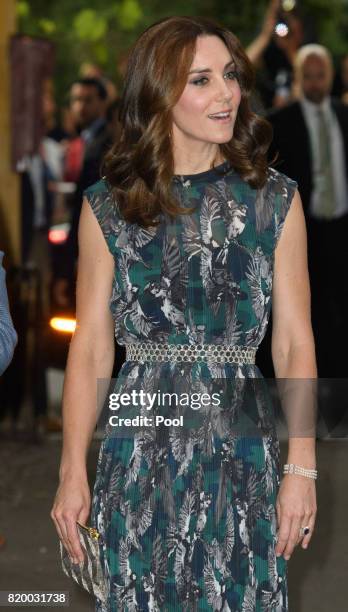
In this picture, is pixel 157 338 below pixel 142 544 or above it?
above

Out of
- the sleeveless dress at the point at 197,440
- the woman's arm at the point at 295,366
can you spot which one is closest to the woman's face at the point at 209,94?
the sleeveless dress at the point at 197,440

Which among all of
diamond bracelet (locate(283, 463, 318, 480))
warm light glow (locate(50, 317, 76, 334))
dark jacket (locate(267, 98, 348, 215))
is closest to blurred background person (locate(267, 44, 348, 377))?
dark jacket (locate(267, 98, 348, 215))

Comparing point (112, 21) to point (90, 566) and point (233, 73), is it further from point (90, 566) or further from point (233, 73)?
point (90, 566)

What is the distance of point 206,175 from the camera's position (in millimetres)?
4441

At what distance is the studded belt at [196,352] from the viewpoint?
4.33m

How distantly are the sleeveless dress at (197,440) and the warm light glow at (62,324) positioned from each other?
6.16 m

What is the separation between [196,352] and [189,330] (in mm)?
68

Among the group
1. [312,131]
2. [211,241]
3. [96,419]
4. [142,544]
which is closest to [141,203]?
[211,241]

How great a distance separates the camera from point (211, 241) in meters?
4.37

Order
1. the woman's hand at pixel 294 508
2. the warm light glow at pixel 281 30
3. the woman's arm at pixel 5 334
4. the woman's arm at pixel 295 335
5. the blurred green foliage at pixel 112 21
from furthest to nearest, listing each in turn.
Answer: the blurred green foliage at pixel 112 21
the warm light glow at pixel 281 30
the woman's arm at pixel 295 335
the woman's hand at pixel 294 508
the woman's arm at pixel 5 334

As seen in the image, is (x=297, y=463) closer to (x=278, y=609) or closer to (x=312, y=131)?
(x=278, y=609)

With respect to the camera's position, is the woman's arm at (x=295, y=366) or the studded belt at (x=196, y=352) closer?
the woman's arm at (x=295, y=366)

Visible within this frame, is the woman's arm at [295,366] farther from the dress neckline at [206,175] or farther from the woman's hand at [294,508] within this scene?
the dress neckline at [206,175]

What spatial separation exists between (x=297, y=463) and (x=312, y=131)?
22.8 ft
